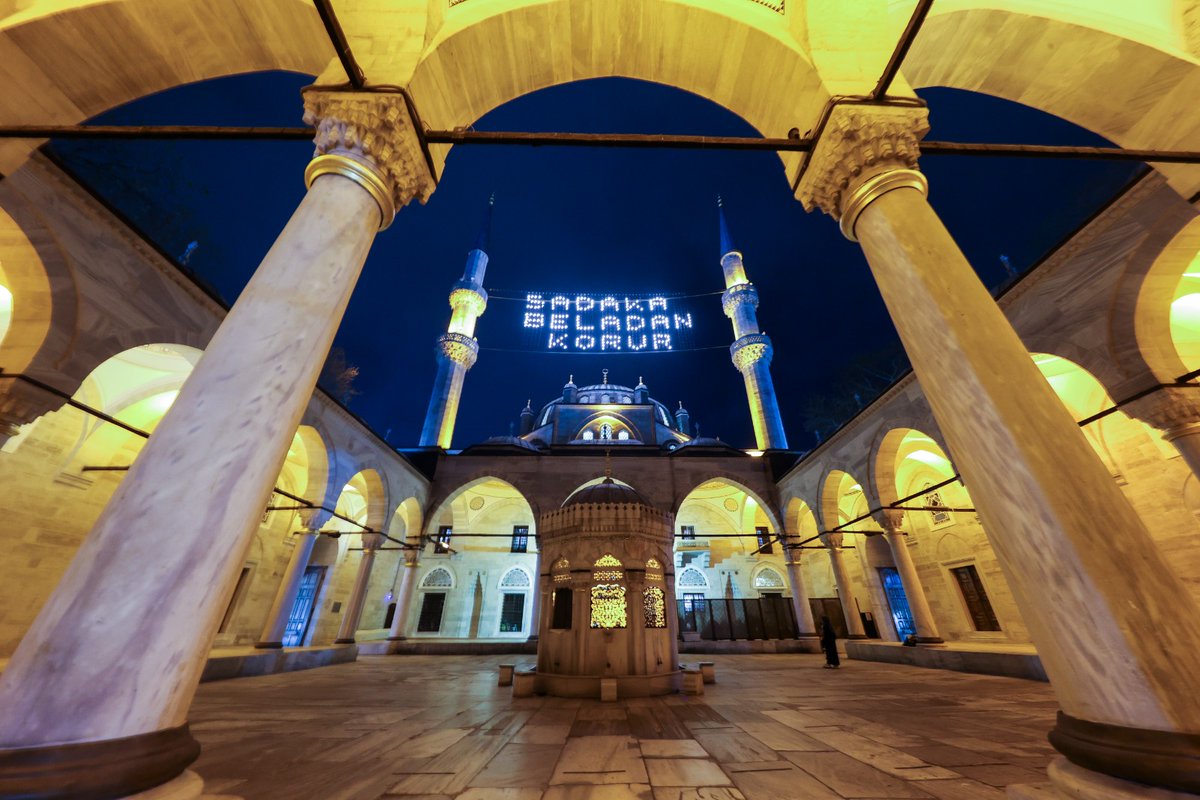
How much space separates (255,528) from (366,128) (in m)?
3.05

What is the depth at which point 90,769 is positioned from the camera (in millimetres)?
1444

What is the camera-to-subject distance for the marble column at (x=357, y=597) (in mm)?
12031

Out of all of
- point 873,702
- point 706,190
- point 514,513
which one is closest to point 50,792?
point 873,702

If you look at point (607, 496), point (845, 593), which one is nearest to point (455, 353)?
point (607, 496)

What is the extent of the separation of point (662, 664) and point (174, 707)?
18.7 feet

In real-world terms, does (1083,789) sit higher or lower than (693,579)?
lower

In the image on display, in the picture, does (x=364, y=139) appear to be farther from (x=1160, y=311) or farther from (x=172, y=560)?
(x=1160, y=311)

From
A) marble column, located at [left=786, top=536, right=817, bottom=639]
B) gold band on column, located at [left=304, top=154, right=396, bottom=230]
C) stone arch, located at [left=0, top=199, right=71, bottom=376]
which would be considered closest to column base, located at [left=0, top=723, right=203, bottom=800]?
gold band on column, located at [left=304, top=154, right=396, bottom=230]

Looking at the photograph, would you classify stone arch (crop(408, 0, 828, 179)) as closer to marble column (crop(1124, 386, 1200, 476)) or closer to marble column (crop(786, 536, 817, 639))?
marble column (crop(1124, 386, 1200, 476))

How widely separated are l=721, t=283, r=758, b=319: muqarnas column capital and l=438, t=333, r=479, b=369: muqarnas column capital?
14.2 metres

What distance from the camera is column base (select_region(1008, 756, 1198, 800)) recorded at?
1.55 m

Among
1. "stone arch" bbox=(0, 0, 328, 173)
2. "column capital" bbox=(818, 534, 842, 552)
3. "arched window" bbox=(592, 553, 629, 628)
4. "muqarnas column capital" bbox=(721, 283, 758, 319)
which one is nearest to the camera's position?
"stone arch" bbox=(0, 0, 328, 173)

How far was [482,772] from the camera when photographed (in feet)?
8.85

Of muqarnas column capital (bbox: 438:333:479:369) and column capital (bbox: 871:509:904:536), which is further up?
Result: muqarnas column capital (bbox: 438:333:479:369)
